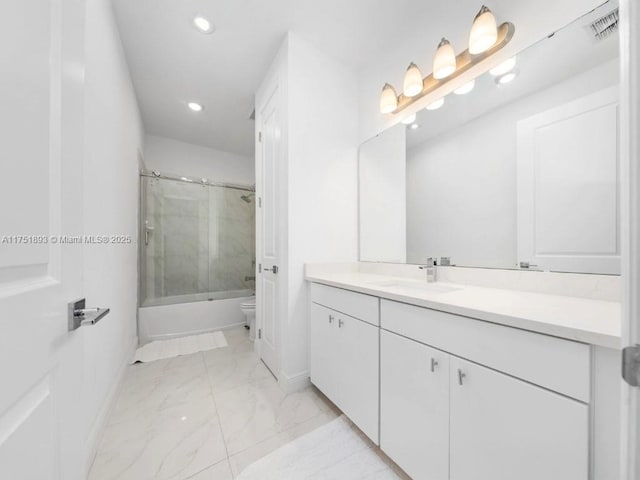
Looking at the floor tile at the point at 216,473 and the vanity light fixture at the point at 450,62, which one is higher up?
the vanity light fixture at the point at 450,62

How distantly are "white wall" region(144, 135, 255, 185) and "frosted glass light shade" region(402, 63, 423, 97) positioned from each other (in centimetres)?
287

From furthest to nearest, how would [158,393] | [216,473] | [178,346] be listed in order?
[178,346] < [158,393] < [216,473]

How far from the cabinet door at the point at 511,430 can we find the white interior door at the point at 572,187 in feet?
Result: 2.14

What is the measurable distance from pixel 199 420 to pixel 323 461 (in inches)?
30.5

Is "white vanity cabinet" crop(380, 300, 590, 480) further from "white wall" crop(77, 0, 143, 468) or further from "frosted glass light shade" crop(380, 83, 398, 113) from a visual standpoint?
"frosted glass light shade" crop(380, 83, 398, 113)

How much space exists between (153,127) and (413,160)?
124 inches

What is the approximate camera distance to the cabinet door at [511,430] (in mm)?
623

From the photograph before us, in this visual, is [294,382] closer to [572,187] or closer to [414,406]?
[414,406]

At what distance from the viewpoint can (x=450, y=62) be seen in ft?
4.54

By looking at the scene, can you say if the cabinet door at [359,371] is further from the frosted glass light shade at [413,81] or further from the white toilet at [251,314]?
the white toilet at [251,314]

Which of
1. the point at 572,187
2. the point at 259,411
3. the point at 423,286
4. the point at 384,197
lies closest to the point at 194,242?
the point at 259,411

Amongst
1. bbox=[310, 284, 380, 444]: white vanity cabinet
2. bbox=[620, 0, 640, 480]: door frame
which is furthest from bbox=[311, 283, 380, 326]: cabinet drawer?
bbox=[620, 0, 640, 480]: door frame

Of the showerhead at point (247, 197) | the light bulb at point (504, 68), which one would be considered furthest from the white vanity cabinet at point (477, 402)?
the showerhead at point (247, 197)

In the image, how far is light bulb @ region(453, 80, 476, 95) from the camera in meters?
1.38
